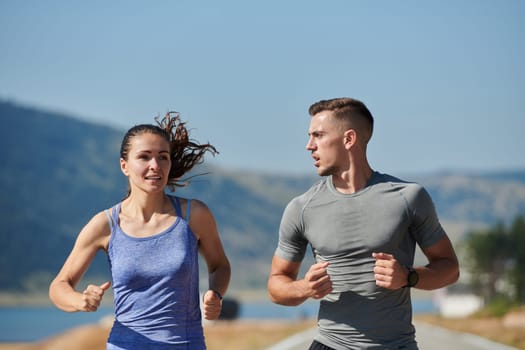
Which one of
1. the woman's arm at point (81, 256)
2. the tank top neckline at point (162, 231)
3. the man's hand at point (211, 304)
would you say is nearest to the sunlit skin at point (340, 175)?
the man's hand at point (211, 304)

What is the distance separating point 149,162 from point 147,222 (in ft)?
1.35

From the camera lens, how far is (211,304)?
7.25 meters

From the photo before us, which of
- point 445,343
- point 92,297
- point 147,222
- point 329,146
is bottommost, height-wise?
point 92,297

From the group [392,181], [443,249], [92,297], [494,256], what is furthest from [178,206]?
[494,256]

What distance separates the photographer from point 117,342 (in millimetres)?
7098

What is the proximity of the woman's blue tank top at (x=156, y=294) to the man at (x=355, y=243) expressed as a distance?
574 mm

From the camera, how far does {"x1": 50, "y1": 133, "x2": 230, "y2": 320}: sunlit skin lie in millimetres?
7355

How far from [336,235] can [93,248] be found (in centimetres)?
157

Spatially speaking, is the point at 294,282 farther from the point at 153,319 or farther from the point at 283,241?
the point at 153,319

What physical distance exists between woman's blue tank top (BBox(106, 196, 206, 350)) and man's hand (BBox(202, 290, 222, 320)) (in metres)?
0.06

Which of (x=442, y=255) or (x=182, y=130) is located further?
(x=182, y=130)

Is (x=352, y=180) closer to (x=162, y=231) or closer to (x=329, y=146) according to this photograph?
(x=329, y=146)

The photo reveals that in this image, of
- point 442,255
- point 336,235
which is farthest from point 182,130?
point 442,255

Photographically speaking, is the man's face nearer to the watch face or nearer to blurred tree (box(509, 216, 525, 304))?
the watch face
